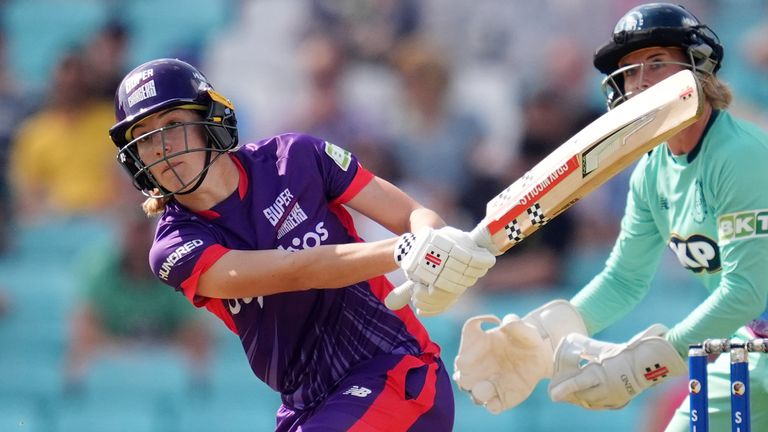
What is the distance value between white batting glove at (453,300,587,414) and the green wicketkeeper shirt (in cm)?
42

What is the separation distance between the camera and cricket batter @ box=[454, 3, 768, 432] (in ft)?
11.8

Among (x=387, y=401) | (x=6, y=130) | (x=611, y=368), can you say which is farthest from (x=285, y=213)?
(x=6, y=130)

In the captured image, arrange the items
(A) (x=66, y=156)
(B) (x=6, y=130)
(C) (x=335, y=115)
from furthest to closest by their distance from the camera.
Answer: (B) (x=6, y=130) < (A) (x=66, y=156) < (C) (x=335, y=115)

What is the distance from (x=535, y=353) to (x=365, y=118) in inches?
177

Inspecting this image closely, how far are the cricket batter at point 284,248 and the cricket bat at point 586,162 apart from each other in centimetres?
22

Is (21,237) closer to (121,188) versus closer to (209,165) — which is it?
(121,188)

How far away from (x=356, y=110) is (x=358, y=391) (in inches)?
197

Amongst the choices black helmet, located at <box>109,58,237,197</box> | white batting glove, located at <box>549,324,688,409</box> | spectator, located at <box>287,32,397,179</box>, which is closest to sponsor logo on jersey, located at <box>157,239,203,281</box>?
black helmet, located at <box>109,58,237,197</box>

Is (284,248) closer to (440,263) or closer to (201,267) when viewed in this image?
(201,267)

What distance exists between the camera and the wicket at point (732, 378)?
3.13m

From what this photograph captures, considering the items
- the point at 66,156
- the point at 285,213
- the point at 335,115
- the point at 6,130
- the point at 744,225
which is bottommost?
the point at 744,225

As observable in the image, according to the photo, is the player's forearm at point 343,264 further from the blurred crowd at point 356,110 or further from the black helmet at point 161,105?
the blurred crowd at point 356,110

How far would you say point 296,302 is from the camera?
141 inches

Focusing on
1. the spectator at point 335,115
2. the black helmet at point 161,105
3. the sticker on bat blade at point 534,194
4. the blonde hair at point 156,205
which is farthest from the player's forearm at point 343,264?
the spectator at point 335,115
